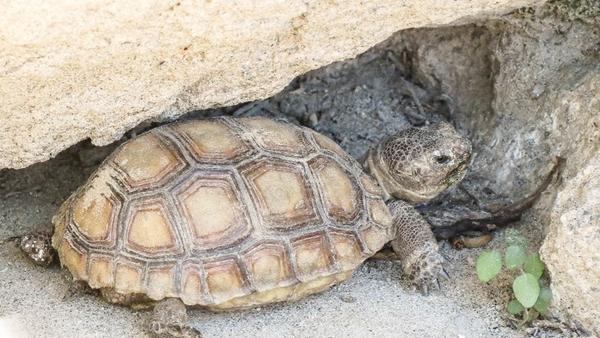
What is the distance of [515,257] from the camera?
116 inches

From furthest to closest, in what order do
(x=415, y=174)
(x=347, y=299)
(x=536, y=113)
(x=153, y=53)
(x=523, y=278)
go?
(x=415, y=174) < (x=536, y=113) < (x=347, y=299) < (x=523, y=278) < (x=153, y=53)

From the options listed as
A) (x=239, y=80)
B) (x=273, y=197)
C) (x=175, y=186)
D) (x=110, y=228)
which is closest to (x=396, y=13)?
(x=239, y=80)

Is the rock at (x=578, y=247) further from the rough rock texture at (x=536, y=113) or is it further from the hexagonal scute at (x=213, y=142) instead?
the hexagonal scute at (x=213, y=142)

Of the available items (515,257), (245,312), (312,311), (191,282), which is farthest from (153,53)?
(515,257)

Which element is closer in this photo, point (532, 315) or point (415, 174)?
point (532, 315)

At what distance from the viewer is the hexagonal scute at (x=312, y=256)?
118 inches

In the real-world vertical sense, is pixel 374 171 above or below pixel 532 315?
above

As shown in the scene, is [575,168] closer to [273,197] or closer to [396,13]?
[396,13]

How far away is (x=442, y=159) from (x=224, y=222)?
1.15 metres

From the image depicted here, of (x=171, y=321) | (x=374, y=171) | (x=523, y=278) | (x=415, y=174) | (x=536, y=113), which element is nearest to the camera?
(x=171, y=321)

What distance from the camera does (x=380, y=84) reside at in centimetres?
414

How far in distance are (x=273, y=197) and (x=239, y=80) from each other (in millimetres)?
483

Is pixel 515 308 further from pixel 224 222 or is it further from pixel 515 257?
pixel 224 222

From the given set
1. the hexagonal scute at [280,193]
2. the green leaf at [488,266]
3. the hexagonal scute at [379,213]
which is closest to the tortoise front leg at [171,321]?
the hexagonal scute at [280,193]
